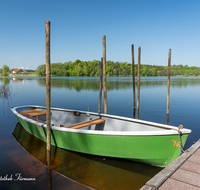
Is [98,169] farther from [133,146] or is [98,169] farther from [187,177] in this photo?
[187,177]

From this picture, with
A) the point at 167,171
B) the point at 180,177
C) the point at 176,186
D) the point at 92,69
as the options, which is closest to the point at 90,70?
the point at 92,69

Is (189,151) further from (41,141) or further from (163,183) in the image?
(41,141)

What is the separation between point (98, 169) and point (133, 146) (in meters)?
1.48

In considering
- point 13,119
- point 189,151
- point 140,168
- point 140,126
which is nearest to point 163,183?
point 189,151

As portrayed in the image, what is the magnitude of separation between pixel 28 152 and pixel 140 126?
4773mm

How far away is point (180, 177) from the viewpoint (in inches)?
123

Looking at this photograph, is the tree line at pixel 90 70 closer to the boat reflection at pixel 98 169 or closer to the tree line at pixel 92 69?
the tree line at pixel 92 69

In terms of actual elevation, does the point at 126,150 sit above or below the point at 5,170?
above

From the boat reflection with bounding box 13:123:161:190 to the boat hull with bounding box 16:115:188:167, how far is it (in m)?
0.36

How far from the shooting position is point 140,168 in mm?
5281

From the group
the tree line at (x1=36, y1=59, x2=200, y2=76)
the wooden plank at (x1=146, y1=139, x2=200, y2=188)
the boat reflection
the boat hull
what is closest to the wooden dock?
the wooden plank at (x1=146, y1=139, x2=200, y2=188)

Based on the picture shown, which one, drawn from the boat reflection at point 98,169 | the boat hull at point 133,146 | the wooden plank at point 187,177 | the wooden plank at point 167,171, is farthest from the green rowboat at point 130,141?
the wooden plank at point 187,177

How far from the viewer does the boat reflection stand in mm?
4578

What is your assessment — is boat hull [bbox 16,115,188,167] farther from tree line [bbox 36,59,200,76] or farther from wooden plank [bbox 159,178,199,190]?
tree line [bbox 36,59,200,76]
